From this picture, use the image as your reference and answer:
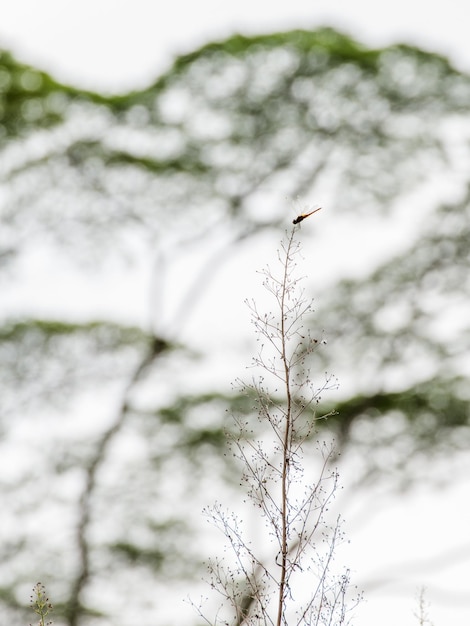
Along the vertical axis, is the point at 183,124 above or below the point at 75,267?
above

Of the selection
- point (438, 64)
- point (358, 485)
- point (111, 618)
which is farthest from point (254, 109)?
point (111, 618)

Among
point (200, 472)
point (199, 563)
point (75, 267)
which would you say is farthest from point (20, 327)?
point (199, 563)

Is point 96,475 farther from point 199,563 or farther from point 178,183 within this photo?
point 178,183

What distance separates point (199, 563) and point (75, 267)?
9.30 feet

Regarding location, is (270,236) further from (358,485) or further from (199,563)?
(199,563)

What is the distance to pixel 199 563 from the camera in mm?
8391

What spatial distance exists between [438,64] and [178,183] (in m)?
2.56

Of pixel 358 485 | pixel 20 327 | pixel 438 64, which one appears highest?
pixel 438 64


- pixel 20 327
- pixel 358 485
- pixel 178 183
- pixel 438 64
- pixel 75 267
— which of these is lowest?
pixel 358 485

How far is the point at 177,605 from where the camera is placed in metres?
8.18

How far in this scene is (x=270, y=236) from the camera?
8.52 meters

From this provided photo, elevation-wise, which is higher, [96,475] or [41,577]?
[96,475]

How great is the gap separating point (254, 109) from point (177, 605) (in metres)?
4.36

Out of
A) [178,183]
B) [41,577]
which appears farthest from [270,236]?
[41,577]
